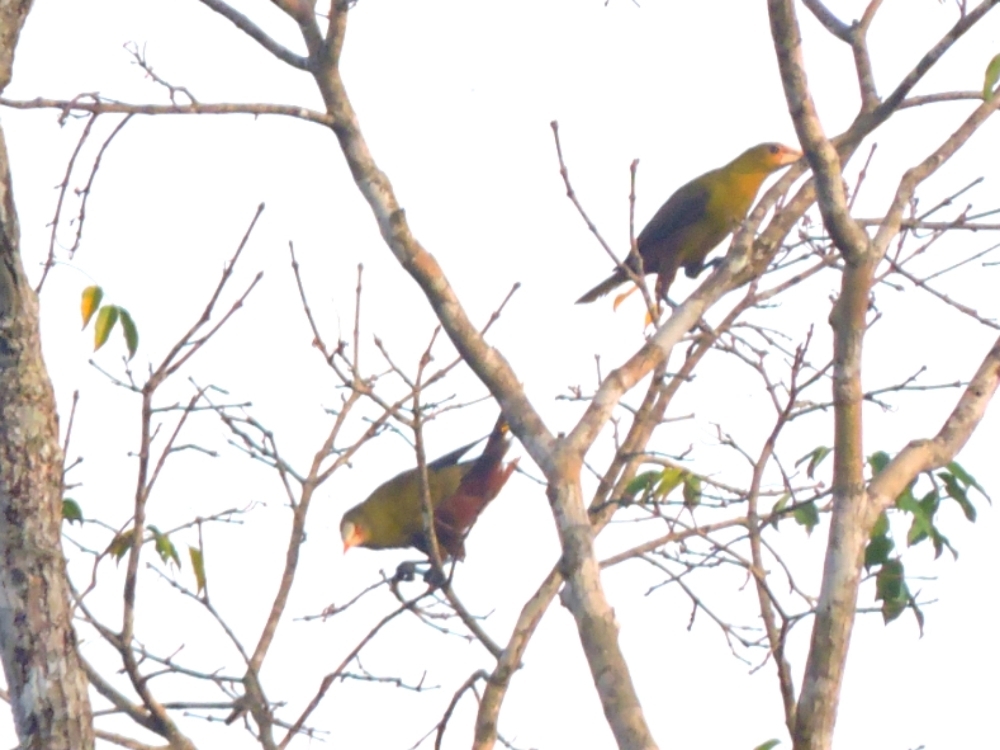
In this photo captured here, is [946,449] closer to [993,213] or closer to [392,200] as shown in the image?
[993,213]

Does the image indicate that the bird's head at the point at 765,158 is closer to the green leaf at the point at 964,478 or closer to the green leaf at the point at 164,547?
the green leaf at the point at 964,478

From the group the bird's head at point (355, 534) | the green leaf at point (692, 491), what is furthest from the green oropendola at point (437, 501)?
the green leaf at point (692, 491)

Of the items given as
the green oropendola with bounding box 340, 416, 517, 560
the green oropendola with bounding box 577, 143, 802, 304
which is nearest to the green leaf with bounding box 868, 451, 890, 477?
the green oropendola with bounding box 340, 416, 517, 560

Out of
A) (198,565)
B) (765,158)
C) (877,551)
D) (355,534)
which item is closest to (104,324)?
(198,565)

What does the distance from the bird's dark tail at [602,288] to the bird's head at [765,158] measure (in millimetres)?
802

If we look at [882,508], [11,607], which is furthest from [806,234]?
[11,607]

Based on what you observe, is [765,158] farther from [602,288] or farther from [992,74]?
[992,74]

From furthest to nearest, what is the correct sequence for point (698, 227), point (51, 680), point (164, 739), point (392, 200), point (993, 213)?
point (698, 227) < point (993, 213) < point (392, 200) < point (164, 739) < point (51, 680)

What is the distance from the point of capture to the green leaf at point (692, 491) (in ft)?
9.74

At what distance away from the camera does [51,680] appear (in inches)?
89.2

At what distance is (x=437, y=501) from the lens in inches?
219

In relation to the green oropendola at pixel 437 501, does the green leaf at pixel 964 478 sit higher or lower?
lower

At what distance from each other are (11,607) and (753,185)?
15.1 feet

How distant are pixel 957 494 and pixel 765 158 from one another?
3.38 metres
